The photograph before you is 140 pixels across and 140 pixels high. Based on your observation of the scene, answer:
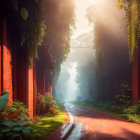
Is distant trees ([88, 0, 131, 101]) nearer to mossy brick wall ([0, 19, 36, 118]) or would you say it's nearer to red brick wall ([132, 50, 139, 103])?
red brick wall ([132, 50, 139, 103])

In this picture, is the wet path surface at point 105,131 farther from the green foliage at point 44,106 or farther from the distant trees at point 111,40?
the distant trees at point 111,40

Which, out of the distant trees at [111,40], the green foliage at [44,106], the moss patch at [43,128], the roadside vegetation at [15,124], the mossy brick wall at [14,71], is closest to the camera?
the roadside vegetation at [15,124]

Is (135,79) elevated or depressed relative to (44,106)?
elevated

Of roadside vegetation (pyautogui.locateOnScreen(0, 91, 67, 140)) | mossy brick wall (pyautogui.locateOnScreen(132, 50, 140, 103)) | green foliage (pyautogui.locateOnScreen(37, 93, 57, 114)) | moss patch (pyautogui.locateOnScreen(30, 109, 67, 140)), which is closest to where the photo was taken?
roadside vegetation (pyautogui.locateOnScreen(0, 91, 67, 140))

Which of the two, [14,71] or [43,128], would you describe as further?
[14,71]

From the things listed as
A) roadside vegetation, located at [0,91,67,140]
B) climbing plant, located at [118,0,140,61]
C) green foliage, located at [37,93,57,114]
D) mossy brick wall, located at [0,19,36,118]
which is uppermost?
climbing plant, located at [118,0,140,61]

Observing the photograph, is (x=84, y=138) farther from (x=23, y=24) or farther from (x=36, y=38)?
(x=23, y=24)

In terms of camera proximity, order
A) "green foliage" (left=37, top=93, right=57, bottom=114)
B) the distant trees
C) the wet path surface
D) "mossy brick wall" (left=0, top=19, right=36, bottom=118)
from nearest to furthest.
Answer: "mossy brick wall" (left=0, top=19, right=36, bottom=118)
the wet path surface
"green foliage" (left=37, top=93, right=57, bottom=114)
the distant trees

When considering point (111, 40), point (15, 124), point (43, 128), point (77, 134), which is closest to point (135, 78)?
point (111, 40)

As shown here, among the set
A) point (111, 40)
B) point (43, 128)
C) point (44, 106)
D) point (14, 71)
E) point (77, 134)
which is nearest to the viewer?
point (77, 134)

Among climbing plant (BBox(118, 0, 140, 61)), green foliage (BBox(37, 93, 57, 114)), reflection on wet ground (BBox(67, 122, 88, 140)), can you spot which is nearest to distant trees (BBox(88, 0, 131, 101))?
climbing plant (BBox(118, 0, 140, 61))

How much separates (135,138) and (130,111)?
5.51 meters

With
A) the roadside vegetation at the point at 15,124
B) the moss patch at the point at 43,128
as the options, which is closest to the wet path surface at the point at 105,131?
the moss patch at the point at 43,128

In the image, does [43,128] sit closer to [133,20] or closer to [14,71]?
[14,71]
